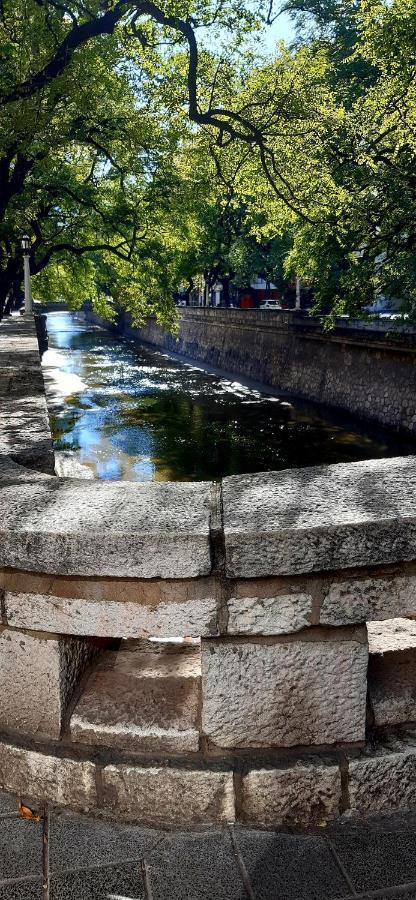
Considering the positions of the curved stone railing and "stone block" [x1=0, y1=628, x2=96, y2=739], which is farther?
"stone block" [x1=0, y1=628, x2=96, y2=739]

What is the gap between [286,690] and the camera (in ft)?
7.68

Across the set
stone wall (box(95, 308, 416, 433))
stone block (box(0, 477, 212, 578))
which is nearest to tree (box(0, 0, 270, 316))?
stone wall (box(95, 308, 416, 433))

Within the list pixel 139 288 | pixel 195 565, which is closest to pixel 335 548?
pixel 195 565

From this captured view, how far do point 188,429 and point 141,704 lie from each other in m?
20.0

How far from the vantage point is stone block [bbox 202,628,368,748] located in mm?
2322

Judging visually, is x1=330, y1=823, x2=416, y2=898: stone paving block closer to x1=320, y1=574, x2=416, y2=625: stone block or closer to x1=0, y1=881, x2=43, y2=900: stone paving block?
x1=320, y1=574, x2=416, y2=625: stone block

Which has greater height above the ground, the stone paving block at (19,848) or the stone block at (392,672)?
the stone block at (392,672)

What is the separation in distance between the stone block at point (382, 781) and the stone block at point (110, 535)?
81 centimetres

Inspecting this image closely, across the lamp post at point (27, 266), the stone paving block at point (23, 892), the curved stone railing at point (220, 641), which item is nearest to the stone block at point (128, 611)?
the curved stone railing at point (220, 641)

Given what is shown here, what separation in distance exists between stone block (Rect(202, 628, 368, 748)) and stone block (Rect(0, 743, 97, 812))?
16.7 inches

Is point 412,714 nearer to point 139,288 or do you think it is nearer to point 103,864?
point 103,864

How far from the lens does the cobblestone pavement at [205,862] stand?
6.53 feet

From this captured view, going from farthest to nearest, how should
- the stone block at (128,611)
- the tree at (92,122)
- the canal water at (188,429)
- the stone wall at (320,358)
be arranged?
the stone wall at (320,358) → the canal water at (188,429) → the tree at (92,122) → the stone block at (128,611)

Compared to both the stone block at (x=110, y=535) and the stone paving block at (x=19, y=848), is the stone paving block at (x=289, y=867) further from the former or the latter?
the stone block at (x=110, y=535)
